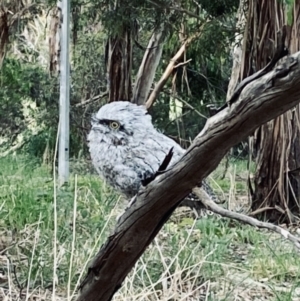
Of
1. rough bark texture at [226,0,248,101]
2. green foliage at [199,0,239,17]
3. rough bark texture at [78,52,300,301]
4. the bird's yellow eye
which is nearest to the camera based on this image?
rough bark texture at [78,52,300,301]

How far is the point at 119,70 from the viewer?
12.6 feet

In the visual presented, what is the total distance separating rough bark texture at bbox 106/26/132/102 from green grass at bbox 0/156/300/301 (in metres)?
1.58

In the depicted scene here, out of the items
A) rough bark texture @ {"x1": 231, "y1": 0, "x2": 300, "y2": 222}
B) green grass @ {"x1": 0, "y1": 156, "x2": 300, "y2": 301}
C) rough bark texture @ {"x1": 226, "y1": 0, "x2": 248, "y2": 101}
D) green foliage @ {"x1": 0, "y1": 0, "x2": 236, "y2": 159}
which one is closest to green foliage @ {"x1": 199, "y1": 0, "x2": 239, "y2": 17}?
green foliage @ {"x1": 0, "y1": 0, "x2": 236, "y2": 159}

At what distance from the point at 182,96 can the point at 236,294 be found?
3.06m

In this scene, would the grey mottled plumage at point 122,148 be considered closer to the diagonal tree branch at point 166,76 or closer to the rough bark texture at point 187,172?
the rough bark texture at point 187,172

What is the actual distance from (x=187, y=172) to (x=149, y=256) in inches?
40.2

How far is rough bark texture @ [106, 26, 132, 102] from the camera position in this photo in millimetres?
3809

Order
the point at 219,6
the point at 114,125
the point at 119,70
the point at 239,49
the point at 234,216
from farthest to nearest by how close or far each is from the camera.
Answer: the point at 119,70 < the point at 219,6 < the point at 239,49 < the point at 114,125 < the point at 234,216

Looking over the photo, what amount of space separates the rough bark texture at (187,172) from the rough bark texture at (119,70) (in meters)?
2.94

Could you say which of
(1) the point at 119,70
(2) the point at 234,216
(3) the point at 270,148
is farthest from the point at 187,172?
(1) the point at 119,70

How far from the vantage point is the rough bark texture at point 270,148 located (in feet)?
7.81

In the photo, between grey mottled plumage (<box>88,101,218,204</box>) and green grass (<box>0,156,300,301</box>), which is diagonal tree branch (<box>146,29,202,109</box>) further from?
grey mottled plumage (<box>88,101,218,204</box>)

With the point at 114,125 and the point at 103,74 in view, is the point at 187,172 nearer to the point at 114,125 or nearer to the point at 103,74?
the point at 114,125

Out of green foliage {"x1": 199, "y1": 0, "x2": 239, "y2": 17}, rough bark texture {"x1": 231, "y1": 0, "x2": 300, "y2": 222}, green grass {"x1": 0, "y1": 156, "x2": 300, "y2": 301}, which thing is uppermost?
green foliage {"x1": 199, "y1": 0, "x2": 239, "y2": 17}
